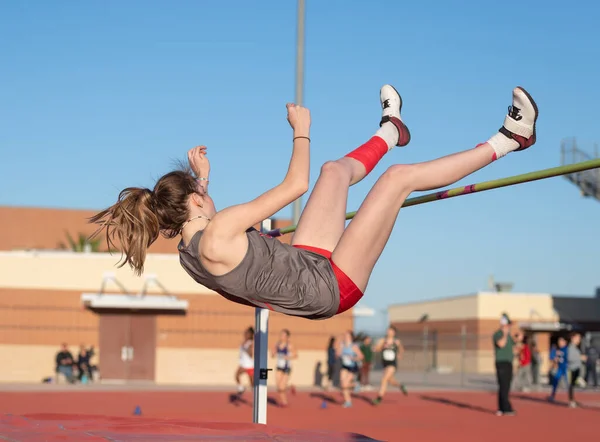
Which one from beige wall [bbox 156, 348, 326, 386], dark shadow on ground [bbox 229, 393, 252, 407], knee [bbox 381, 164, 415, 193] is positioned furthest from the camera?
beige wall [bbox 156, 348, 326, 386]

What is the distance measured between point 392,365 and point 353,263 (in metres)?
12.1

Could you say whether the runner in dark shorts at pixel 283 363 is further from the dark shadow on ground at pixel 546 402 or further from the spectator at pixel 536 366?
the spectator at pixel 536 366

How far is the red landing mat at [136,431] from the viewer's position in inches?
178

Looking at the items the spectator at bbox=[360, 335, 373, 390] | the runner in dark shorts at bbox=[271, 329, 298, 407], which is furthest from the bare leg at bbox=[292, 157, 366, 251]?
the spectator at bbox=[360, 335, 373, 390]

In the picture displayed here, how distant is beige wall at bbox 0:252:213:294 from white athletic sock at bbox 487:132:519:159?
20.0 m

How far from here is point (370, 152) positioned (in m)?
4.51

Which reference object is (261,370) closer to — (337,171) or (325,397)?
(337,171)

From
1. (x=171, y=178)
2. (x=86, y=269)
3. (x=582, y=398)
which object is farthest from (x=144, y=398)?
(x=171, y=178)

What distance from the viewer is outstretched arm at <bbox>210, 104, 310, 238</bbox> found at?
3.89 m

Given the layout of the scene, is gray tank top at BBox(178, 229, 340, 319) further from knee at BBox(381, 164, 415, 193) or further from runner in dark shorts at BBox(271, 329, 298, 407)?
runner in dark shorts at BBox(271, 329, 298, 407)

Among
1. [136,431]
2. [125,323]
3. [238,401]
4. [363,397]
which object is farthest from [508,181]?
[125,323]

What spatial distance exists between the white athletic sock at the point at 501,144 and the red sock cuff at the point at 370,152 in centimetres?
58

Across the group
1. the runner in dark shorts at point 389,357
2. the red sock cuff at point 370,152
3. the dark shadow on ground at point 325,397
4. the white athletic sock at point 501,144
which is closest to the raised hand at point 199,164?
the red sock cuff at point 370,152

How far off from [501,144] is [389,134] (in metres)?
0.61
